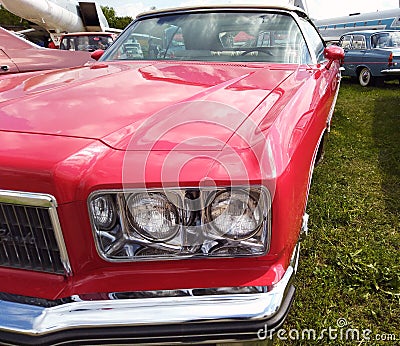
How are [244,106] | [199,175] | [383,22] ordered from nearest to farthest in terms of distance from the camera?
[199,175] → [244,106] → [383,22]

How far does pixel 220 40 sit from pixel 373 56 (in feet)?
27.2

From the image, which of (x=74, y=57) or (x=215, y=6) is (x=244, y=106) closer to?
(x=215, y=6)

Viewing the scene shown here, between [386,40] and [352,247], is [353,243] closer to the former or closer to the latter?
[352,247]

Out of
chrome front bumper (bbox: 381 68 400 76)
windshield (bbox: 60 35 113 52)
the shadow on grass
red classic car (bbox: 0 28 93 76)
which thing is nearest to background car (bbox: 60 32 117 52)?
windshield (bbox: 60 35 113 52)

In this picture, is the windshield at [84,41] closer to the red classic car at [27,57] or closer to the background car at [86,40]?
the background car at [86,40]

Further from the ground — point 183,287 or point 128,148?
point 128,148

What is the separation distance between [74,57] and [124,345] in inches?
182

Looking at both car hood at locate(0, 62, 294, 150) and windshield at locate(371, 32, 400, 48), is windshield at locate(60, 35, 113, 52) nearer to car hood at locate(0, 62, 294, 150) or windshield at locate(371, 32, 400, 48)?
windshield at locate(371, 32, 400, 48)

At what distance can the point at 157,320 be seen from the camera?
1.10 meters

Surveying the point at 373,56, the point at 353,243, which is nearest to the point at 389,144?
the point at 353,243

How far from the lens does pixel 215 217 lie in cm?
115

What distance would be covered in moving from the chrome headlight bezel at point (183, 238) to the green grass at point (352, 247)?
872mm

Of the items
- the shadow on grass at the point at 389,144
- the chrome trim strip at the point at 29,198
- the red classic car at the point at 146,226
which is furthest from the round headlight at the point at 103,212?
the shadow on grass at the point at 389,144

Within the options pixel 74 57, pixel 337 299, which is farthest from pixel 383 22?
pixel 337 299
